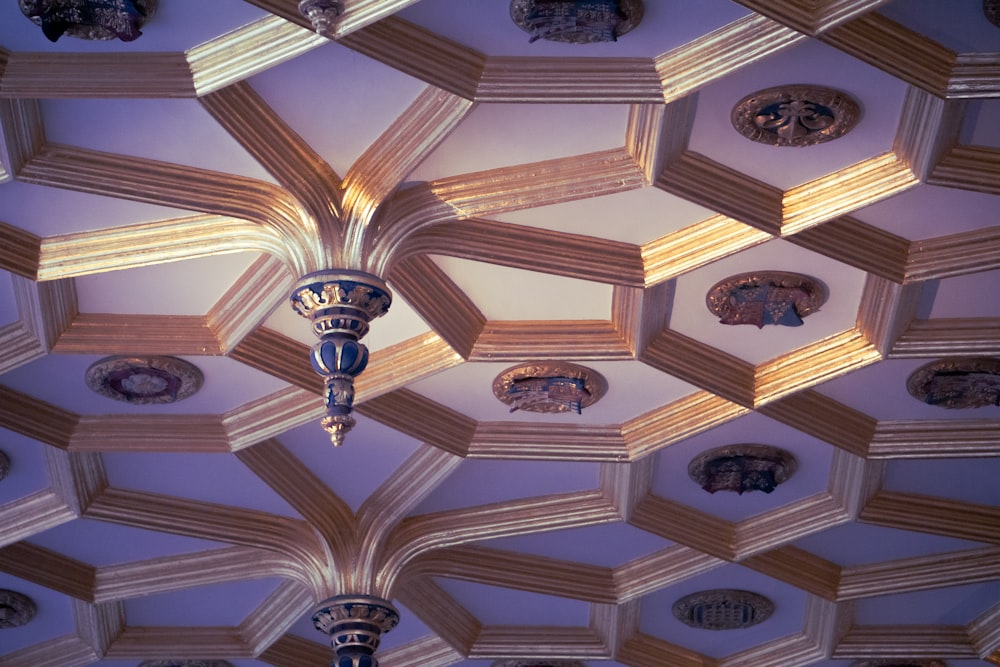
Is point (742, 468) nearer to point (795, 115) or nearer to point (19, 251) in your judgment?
point (795, 115)

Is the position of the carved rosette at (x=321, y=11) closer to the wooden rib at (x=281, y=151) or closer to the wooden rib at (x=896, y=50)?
the wooden rib at (x=281, y=151)

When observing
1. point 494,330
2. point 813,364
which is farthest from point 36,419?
point 813,364

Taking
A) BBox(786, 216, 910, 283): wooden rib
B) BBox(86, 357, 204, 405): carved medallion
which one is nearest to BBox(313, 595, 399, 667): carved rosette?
BBox(86, 357, 204, 405): carved medallion

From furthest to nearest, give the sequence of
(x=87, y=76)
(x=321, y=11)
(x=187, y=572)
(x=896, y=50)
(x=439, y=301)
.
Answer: (x=187, y=572), (x=439, y=301), (x=87, y=76), (x=896, y=50), (x=321, y=11)

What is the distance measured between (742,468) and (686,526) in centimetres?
108

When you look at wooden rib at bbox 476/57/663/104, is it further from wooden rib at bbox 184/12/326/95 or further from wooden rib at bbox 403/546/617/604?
wooden rib at bbox 403/546/617/604

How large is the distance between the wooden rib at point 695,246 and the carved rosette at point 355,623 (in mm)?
4440

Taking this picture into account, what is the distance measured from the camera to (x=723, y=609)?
18.5 meters

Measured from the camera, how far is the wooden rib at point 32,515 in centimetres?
1644

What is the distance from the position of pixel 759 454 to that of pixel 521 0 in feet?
20.8

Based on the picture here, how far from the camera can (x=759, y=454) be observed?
16172 mm

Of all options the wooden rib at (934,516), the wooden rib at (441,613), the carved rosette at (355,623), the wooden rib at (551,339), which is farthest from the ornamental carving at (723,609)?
the wooden rib at (551,339)

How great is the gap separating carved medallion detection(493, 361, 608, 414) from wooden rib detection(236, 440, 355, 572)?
2.13 m

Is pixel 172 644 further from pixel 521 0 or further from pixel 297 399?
pixel 521 0
